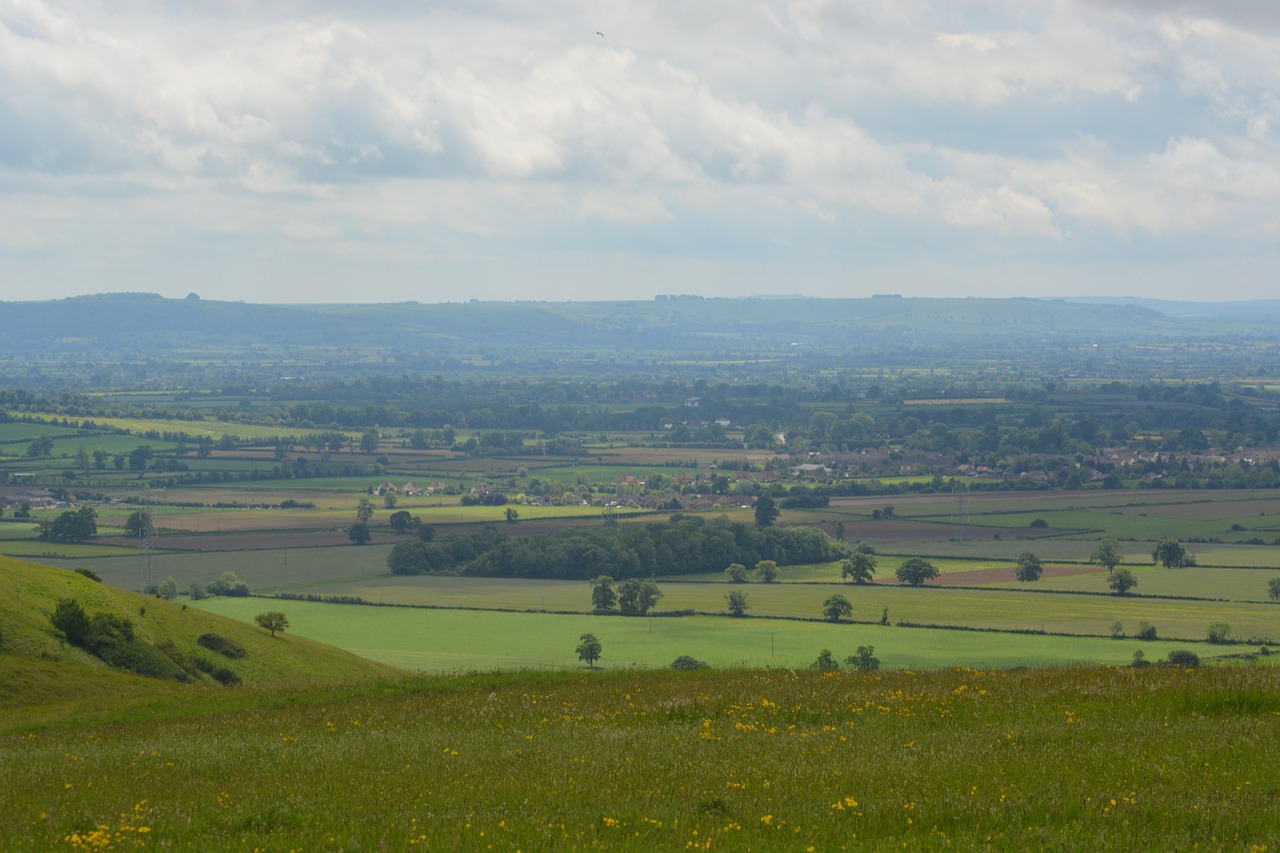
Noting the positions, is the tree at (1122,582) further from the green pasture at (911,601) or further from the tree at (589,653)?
the tree at (589,653)

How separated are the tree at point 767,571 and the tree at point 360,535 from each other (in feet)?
126

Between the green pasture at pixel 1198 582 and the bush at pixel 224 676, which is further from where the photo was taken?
the green pasture at pixel 1198 582

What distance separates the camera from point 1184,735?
17203 millimetres

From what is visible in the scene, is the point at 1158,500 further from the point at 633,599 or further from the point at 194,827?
the point at 194,827

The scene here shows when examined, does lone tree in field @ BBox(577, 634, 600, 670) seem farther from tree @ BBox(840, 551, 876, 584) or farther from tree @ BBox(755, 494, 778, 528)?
tree @ BBox(755, 494, 778, 528)

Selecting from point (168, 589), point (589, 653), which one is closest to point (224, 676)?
point (589, 653)

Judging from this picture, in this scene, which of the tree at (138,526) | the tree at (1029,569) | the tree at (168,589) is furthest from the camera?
the tree at (138,526)

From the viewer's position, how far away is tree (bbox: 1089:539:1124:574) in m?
105

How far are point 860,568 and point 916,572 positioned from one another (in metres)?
4.53

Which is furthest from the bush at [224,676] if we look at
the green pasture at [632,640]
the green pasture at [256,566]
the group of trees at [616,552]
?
the group of trees at [616,552]

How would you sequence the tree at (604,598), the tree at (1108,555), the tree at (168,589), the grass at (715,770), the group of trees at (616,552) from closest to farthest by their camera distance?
the grass at (715,770)
the tree at (168,589)
the tree at (604,598)
the tree at (1108,555)
the group of trees at (616,552)

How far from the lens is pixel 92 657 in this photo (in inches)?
1738

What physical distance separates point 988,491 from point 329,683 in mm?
148766

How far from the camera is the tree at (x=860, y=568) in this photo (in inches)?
4043
